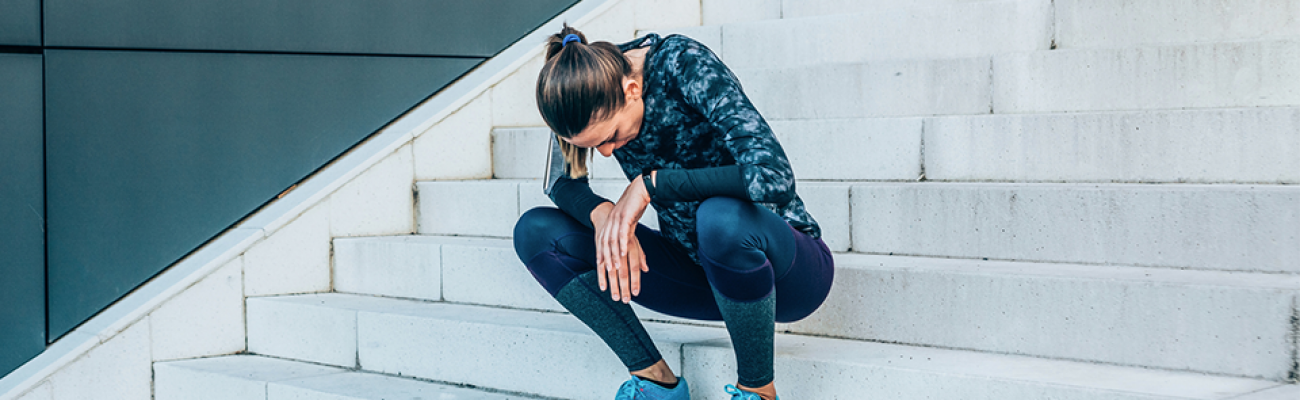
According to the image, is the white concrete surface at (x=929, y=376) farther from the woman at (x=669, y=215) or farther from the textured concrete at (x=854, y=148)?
the textured concrete at (x=854, y=148)

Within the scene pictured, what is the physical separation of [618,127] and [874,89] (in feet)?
4.44

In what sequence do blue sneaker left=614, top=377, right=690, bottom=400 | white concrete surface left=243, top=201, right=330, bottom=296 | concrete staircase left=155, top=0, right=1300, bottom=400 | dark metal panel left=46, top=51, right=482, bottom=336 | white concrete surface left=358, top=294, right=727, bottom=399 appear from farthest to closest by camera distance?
white concrete surface left=243, top=201, right=330, bottom=296 < dark metal panel left=46, top=51, right=482, bottom=336 < white concrete surface left=358, top=294, right=727, bottom=399 < blue sneaker left=614, top=377, right=690, bottom=400 < concrete staircase left=155, top=0, right=1300, bottom=400

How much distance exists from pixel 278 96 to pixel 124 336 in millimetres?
910

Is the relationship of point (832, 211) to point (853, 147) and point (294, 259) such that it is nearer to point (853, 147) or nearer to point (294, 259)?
point (853, 147)

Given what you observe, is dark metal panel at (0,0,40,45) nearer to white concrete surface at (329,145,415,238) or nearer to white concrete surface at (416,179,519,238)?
white concrete surface at (329,145,415,238)

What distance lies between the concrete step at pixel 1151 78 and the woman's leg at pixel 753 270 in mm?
1151

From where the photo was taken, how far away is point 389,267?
3.25 m

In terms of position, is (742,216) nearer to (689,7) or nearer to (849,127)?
(849,127)

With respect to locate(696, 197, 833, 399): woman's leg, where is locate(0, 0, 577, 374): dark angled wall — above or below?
above

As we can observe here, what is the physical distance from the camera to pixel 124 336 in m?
3.00

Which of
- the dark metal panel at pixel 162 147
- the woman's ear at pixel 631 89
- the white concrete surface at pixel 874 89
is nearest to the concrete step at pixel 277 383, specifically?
the dark metal panel at pixel 162 147

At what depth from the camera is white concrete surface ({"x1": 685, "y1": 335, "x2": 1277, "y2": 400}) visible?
1812 mm

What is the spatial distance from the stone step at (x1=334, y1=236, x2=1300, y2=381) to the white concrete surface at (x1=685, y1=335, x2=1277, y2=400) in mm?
40

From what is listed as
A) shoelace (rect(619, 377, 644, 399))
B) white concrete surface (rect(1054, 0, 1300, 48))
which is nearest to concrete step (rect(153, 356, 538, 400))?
shoelace (rect(619, 377, 644, 399))
